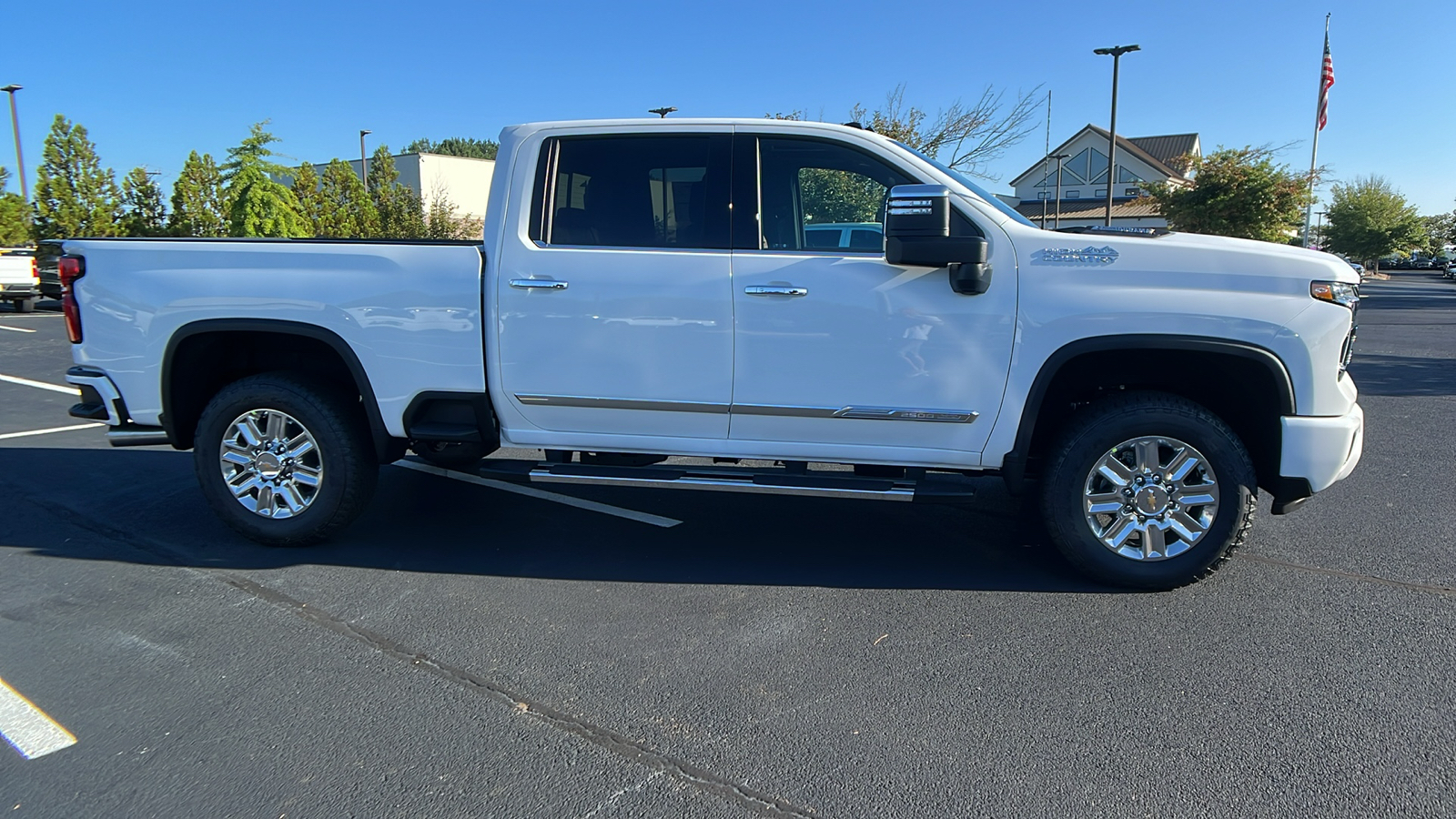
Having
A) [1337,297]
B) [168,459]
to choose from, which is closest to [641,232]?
[1337,297]

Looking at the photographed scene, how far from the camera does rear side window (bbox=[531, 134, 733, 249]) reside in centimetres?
432

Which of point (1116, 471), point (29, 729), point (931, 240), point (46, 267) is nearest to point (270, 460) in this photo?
point (29, 729)

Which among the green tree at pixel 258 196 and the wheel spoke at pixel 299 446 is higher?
the green tree at pixel 258 196

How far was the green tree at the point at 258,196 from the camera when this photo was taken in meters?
29.2

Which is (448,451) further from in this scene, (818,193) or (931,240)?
(931,240)

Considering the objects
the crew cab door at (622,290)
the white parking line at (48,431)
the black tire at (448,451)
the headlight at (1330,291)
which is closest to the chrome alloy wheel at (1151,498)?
the headlight at (1330,291)

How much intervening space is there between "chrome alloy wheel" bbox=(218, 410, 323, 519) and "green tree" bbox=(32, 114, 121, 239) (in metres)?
30.2

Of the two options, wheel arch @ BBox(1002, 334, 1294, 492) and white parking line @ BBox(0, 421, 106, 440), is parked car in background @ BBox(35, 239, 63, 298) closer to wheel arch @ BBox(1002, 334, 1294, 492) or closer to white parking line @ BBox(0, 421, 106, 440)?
white parking line @ BBox(0, 421, 106, 440)

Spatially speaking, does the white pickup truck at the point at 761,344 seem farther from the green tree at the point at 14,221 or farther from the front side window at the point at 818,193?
the green tree at the point at 14,221

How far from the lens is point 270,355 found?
4.97m

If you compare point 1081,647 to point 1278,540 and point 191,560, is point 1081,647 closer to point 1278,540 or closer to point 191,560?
point 1278,540

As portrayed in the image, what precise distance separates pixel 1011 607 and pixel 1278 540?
76.6 inches

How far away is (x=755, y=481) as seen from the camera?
4.21m

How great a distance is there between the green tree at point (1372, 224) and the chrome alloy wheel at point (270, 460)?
283 ft
